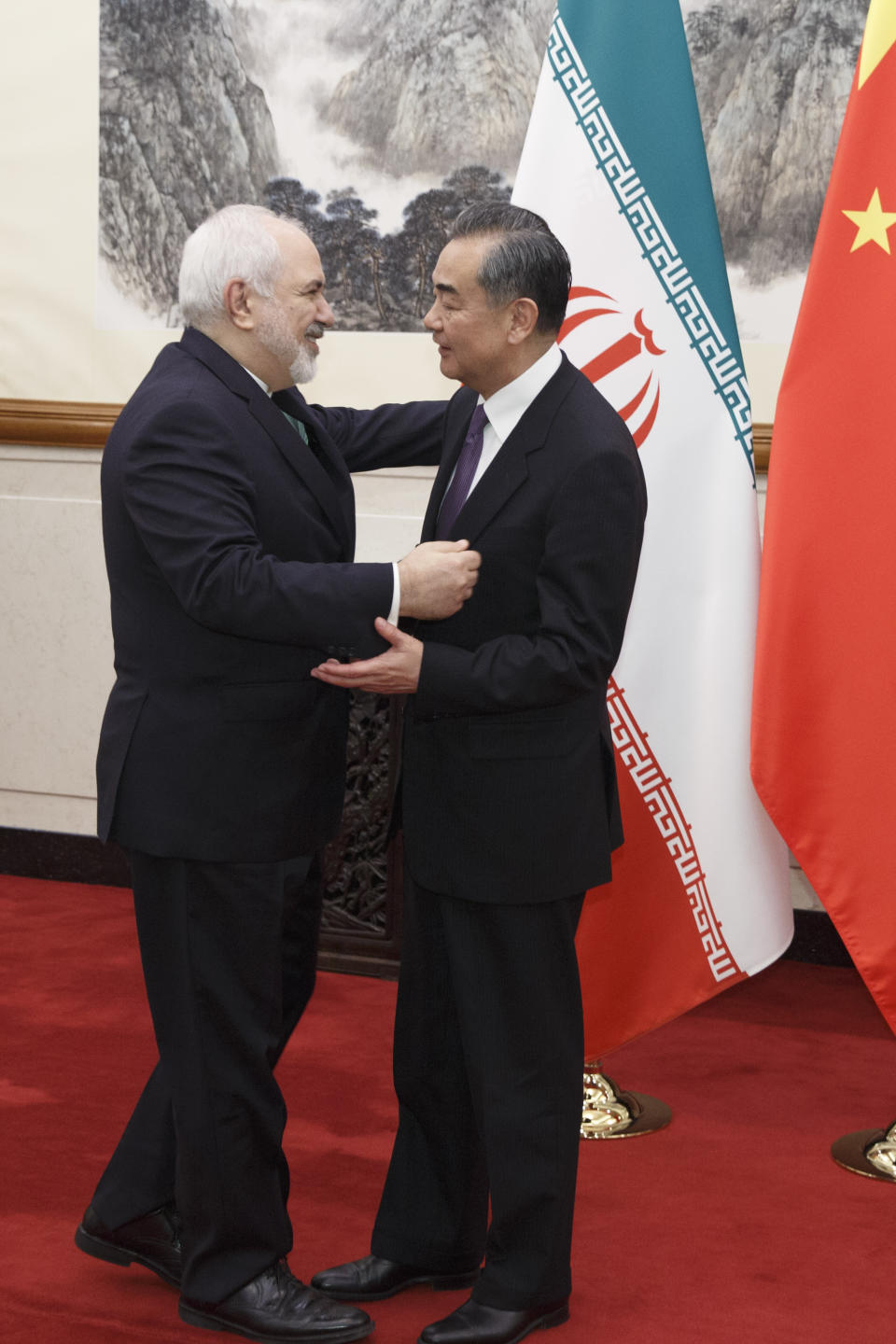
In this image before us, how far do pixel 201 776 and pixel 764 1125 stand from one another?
165 centimetres

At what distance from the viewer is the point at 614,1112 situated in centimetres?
321

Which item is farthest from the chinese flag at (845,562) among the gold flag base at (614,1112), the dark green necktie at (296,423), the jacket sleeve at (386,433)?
the dark green necktie at (296,423)

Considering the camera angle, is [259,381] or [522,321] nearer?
[522,321]

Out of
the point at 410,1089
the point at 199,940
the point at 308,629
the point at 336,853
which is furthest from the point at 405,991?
the point at 336,853

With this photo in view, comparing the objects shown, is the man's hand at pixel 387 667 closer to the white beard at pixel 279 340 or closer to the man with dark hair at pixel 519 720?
the man with dark hair at pixel 519 720

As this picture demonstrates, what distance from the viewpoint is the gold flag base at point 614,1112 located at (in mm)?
3158

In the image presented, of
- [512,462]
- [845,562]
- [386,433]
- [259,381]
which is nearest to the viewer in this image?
[512,462]

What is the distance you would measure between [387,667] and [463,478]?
14.2 inches

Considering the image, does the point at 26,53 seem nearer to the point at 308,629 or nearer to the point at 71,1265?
the point at 308,629

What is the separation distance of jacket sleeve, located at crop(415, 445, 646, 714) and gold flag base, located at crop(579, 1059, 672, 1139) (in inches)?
53.2

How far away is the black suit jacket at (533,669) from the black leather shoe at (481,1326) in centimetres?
64

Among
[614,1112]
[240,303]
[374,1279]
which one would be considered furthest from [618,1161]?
[240,303]

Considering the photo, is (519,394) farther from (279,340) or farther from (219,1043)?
(219,1043)

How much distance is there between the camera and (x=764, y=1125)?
3.22 m
